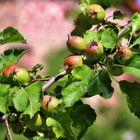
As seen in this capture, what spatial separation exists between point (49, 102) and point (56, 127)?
0.05 metres

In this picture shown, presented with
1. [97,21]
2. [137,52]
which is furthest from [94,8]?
[137,52]

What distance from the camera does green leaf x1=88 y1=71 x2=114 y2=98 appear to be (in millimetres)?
1210

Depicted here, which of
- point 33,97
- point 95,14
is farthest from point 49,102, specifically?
point 95,14

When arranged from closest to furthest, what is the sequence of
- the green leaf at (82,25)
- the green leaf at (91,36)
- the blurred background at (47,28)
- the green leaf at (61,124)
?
the green leaf at (61,124), the green leaf at (91,36), the green leaf at (82,25), the blurred background at (47,28)

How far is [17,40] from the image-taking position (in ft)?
4.32

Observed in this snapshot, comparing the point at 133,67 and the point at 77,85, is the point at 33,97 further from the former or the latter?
the point at 133,67

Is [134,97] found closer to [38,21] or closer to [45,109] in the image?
[45,109]

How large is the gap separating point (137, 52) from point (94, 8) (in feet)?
0.56

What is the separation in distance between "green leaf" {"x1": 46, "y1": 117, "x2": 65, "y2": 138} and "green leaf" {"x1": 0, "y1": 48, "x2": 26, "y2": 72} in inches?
7.0

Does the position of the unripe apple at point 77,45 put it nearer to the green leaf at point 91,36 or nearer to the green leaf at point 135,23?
the green leaf at point 91,36

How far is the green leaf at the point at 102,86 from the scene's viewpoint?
121 centimetres

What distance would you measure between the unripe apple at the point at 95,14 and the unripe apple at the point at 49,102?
235 millimetres

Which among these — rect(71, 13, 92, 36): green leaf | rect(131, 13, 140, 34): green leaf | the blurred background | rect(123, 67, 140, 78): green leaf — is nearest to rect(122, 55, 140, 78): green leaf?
rect(123, 67, 140, 78): green leaf

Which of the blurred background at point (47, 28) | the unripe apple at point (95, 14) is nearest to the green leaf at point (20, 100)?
the unripe apple at point (95, 14)
